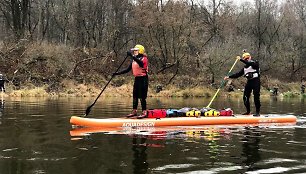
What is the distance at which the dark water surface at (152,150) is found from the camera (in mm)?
6594

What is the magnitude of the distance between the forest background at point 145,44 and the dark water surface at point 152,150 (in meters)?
23.7

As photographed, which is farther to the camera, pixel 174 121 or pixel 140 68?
pixel 140 68

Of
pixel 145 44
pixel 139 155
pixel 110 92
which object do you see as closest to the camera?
pixel 139 155

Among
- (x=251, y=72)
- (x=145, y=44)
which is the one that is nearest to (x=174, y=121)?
(x=251, y=72)

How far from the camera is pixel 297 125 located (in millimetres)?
13484

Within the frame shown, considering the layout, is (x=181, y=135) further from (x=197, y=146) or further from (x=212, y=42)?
(x=212, y=42)

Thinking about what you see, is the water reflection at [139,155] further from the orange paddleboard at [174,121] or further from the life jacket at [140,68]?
the life jacket at [140,68]

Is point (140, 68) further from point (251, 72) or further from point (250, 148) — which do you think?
point (250, 148)

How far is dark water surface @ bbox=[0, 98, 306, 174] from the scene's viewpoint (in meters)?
6.59

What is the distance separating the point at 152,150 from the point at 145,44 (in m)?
39.3

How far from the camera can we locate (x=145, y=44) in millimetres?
46969

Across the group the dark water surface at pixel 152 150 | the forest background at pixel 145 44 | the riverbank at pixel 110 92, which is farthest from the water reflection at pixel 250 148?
the forest background at pixel 145 44

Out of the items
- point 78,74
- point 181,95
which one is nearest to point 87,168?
point 181,95

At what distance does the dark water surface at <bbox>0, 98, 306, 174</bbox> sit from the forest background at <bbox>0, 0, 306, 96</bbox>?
23.7m
